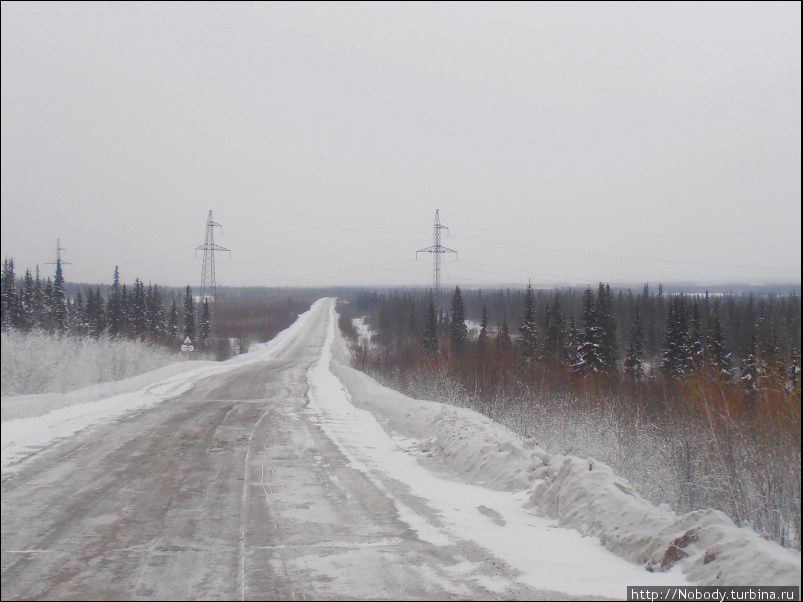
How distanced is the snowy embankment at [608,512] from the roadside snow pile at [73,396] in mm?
4554

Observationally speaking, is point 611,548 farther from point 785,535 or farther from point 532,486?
point 532,486

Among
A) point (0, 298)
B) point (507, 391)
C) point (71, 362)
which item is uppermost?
point (0, 298)

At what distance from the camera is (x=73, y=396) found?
1348cm

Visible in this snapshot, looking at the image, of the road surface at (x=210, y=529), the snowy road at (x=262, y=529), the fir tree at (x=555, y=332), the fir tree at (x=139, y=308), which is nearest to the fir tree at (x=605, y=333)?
the fir tree at (x=555, y=332)

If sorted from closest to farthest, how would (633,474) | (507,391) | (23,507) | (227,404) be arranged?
(23,507)
(633,474)
(227,404)
(507,391)

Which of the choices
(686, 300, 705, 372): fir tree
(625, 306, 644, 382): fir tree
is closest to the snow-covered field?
(686, 300, 705, 372): fir tree

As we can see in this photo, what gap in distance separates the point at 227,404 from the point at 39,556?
12.5 m

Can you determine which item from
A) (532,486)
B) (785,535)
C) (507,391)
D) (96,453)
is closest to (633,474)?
(532,486)

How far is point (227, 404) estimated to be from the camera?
1727cm

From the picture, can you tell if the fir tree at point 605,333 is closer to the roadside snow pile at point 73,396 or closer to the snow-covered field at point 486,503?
the roadside snow pile at point 73,396

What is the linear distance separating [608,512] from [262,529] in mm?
3767

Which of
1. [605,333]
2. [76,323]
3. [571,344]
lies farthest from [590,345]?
[76,323]

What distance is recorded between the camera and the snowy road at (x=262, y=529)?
4.57m

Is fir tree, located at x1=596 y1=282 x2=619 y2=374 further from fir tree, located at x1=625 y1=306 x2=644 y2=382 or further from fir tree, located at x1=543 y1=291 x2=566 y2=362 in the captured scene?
fir tree, located at x1=625 y1=306 x2=644 y2=382
